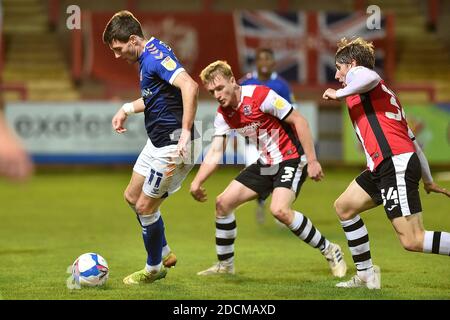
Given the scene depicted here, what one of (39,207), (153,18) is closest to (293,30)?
(153,18)

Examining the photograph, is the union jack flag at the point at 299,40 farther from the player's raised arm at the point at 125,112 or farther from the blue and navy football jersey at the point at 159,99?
the blue and navy football jersey at the point at 159,99

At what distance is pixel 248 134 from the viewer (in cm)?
751

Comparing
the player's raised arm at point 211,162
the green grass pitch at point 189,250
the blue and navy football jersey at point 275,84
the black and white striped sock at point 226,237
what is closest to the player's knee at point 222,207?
the black and white striped sock at point 226,237

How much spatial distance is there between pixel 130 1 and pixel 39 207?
36.1 ft

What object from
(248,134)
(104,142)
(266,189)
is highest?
(248,134)

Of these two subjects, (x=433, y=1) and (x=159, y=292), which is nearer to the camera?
(x=159, y=292)

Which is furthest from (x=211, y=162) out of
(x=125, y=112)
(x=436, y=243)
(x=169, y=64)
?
(x=436, y=243)

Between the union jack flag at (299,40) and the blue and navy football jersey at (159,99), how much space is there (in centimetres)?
1321

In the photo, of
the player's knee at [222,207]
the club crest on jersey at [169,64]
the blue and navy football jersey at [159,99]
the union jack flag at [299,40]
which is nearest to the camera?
the club crest on jersey at [169,64]

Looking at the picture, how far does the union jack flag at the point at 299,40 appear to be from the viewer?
20.0 meters

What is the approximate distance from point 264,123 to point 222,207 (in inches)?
31.2

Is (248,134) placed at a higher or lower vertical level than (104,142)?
higher

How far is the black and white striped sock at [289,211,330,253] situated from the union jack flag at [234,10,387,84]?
1274 cm

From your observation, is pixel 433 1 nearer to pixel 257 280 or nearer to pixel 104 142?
pixel 104 142
